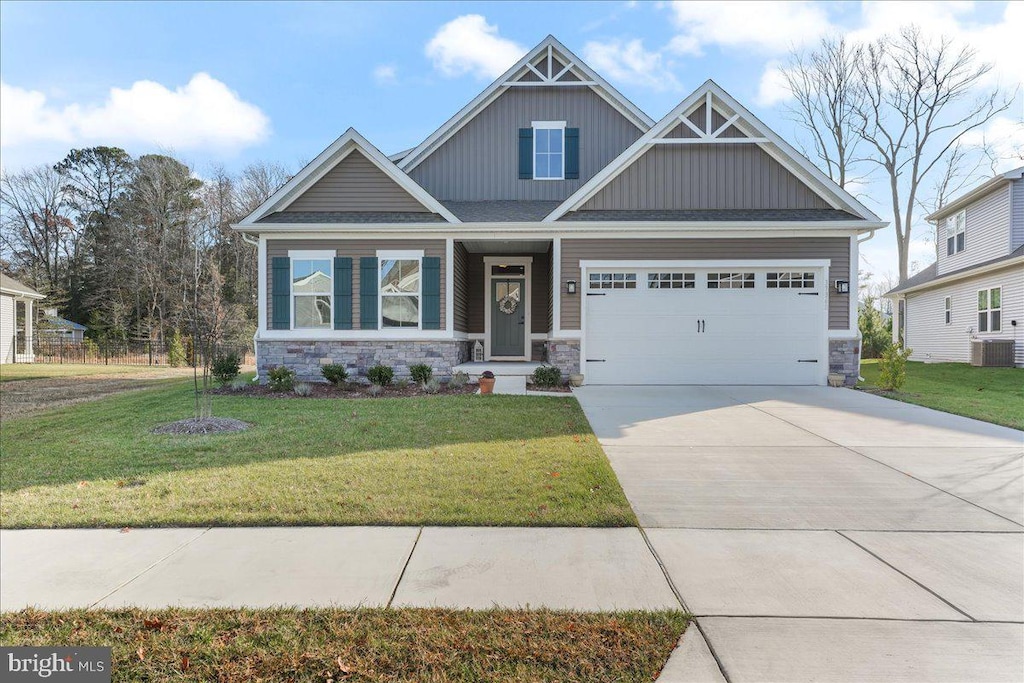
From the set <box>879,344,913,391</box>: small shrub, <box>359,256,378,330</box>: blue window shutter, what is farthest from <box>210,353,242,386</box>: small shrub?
<box>879,344,913,391</box>: small shrub

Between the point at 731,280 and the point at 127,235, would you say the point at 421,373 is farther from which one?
the point at 127,235

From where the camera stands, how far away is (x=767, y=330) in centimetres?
1082

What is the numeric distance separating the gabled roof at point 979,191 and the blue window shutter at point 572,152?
13469mm

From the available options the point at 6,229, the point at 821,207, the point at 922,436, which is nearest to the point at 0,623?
the point at 922,436

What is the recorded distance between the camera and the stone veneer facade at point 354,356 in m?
11.2

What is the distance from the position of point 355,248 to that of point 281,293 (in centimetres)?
193

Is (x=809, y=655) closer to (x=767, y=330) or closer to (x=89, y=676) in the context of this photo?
(x=89, y=676)

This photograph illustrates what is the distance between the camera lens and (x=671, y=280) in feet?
35.9

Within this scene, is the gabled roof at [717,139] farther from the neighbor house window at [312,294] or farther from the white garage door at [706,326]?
the neighbor house window at [312,294]

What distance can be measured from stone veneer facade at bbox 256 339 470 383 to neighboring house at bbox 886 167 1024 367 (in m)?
16.5

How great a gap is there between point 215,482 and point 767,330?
10.3 metres

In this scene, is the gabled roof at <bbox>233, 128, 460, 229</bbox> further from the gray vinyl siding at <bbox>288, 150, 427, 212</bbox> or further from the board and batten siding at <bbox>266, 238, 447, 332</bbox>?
the board and batten siding at <bbox>266, 238, 447, 332</bbox>

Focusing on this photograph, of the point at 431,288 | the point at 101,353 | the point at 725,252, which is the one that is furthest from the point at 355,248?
the point at 101,353

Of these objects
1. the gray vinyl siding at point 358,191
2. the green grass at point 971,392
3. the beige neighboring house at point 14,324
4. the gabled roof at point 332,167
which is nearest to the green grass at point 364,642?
the green grass at point 971,392
